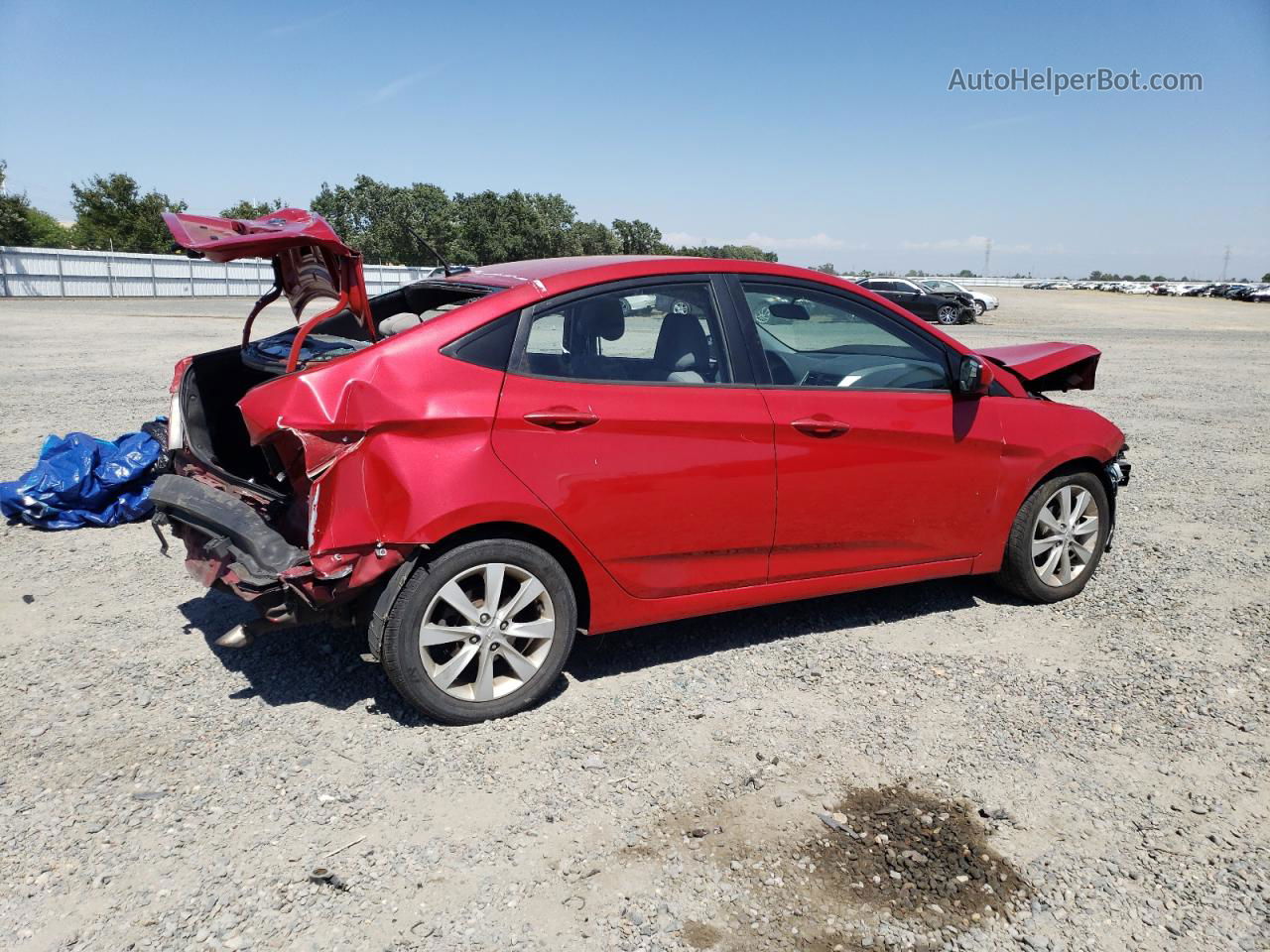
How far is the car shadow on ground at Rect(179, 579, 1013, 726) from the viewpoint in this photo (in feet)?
13.2

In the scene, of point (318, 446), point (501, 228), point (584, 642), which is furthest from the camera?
point (501, 228)

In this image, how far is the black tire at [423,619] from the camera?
347cm

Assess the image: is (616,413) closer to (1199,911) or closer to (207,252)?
(207,252)

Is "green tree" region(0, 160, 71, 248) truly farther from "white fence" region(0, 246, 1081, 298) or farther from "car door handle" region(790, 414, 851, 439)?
"car door handle" region(790, 414, 851, 439)

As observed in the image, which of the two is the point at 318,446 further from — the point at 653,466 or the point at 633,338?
the point at 633,338

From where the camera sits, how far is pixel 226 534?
146 inches

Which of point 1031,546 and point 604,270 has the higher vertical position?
point 604,270

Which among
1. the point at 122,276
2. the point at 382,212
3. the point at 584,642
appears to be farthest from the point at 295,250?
the point at 382,212

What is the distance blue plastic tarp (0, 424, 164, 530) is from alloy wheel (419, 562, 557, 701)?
12.0 feet

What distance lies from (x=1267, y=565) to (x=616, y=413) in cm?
452

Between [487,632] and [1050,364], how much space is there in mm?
3464

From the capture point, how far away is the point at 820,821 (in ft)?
10.4

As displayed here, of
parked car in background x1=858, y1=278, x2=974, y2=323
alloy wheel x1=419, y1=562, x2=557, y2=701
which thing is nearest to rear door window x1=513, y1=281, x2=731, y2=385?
alloy wheel x1=419, y1=562, x2=557, y2=701

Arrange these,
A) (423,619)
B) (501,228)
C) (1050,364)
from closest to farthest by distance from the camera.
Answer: (423,619), (1050,364), (501,228)
